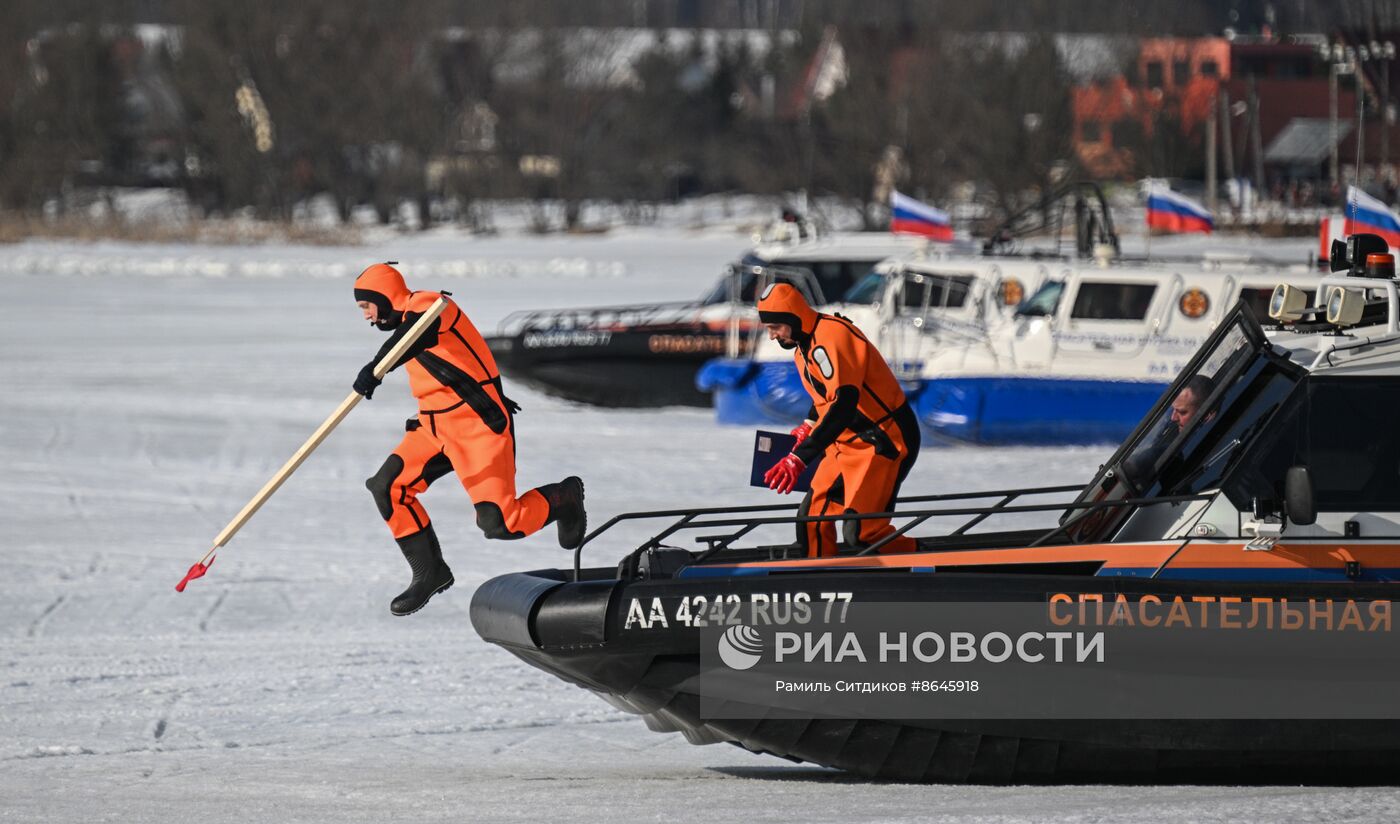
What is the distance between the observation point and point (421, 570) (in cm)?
683

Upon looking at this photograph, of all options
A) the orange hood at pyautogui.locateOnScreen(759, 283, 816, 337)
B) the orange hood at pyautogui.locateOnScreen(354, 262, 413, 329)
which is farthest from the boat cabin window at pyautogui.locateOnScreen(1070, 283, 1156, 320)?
the orange hood at pyautogui.locateOnScreen(354, 262, 413, 329)

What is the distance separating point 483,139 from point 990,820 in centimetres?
5686

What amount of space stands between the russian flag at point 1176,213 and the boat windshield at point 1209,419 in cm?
1164

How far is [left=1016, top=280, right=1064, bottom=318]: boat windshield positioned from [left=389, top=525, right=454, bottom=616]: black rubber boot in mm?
10671

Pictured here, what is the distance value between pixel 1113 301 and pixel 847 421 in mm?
10183

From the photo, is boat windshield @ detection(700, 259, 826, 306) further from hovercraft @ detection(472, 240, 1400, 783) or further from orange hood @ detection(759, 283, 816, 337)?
hovercraft @ detection(472, 240, 1400, 783)

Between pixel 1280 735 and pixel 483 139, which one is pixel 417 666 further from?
pixel 483 139

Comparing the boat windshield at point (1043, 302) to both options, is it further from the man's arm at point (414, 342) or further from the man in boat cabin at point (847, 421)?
the man's arm at point (414, 342)

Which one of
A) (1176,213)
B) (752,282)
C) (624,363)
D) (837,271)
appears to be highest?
(1176,213)

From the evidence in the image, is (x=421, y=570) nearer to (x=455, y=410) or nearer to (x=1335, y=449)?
(x=455, y=410)

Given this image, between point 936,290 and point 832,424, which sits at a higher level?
point 832,424

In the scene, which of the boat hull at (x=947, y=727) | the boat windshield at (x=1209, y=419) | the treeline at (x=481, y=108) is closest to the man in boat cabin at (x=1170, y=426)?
the boat windshield at (x=1209, y=419)

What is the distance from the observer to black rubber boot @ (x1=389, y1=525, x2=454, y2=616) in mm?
6785

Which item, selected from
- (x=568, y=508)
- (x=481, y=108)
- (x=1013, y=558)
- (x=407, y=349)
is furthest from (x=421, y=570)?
(x=481, y=108)
